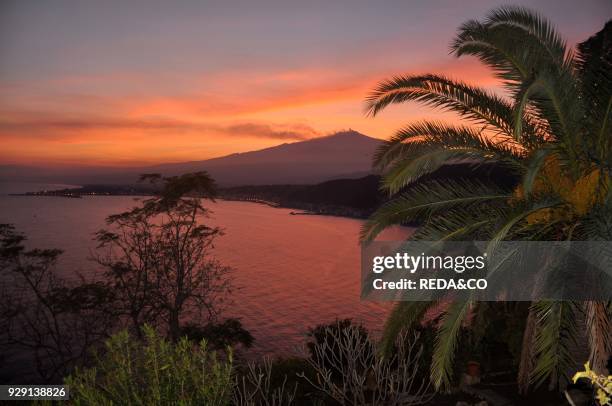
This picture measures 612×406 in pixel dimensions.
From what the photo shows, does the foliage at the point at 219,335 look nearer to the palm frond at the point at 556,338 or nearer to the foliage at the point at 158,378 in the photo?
the foliage at the point at 158,378

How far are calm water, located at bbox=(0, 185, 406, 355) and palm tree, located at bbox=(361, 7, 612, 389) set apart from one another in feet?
15.8

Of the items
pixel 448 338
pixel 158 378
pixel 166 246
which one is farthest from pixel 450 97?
pixel 166 246

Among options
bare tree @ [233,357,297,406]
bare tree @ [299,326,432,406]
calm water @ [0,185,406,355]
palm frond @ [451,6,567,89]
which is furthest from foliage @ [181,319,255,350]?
palm frond @ [451,6,567,89]

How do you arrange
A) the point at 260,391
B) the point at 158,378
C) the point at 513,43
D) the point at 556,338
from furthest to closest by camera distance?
the point at 260,391, the point at 513,43, the point at 556,338, the point at 158,378

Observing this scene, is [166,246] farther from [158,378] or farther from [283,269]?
[283,269]

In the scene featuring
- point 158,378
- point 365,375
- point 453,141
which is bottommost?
point 365,375

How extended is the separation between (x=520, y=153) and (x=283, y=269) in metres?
40.1

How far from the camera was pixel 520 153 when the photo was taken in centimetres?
623

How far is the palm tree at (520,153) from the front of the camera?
17.3 feet

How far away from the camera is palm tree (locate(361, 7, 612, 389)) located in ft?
17.3

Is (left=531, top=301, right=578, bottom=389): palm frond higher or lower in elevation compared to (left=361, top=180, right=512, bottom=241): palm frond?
lower

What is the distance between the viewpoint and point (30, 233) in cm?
5853

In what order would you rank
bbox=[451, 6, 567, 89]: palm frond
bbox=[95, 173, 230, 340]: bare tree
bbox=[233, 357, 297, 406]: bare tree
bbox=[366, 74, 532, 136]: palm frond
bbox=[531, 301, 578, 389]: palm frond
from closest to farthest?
bbox=[233, 357, 297, 406]: bare tree, bbox=[531, 301, 578, 389]: palm frond, bbox=[451, 6, 567, 89]: palm frond, bbox=[366, 74, 532, 136]: palm frond, bbox=[95, 173, 230, 340]: bare tree

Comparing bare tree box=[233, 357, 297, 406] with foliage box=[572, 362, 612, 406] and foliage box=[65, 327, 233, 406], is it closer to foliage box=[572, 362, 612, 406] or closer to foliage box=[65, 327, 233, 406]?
foliage box=[65, 327, 233, 406]
